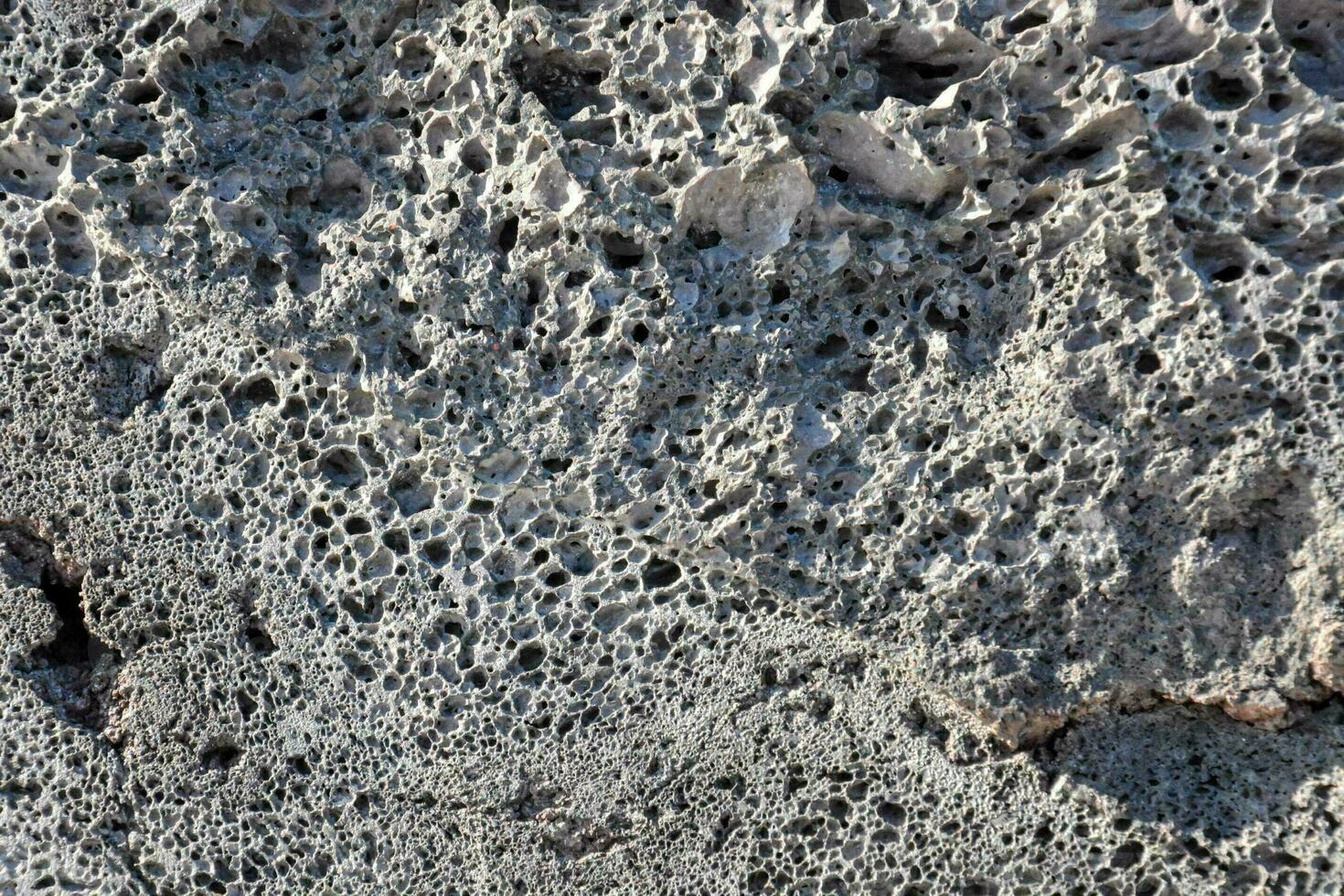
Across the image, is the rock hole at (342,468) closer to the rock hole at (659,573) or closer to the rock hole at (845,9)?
the rock hole at (659,573)

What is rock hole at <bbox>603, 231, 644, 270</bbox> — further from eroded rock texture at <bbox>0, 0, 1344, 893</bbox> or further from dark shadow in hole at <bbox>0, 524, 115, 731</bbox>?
dark shadow in hole at <bbox>0, 524, 115, 731</bbox>

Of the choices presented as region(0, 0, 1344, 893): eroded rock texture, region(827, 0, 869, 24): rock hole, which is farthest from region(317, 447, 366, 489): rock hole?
region(827, 0, 869, 24): rock hole

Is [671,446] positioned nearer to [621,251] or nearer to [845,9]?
[621,251]

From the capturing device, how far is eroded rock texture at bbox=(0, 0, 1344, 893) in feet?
7.34

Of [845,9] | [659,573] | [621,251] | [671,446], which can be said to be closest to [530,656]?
[659,573]

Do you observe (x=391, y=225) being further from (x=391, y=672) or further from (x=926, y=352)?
(x=926, y=352)

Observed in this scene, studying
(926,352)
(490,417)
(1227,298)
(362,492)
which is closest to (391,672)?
(362,492)

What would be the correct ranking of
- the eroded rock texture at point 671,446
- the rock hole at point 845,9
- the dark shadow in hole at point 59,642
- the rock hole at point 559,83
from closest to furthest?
1. the eroded rock texture at point 671,446
2. the rock hole at point 845,9
3. the rock hole at point 559,83
4. the dark shadow in hole at point 59,642

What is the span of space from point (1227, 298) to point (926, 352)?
0.53 metres

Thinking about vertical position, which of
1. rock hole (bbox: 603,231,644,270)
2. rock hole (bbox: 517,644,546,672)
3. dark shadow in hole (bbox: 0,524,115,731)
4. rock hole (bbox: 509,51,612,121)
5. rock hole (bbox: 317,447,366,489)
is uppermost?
rock hole (bbox: 509,51,612,121)

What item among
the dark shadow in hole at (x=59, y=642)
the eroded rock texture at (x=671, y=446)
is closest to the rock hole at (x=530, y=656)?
the eroded rock texture at (x=671, y=446)

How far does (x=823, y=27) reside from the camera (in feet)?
7.84

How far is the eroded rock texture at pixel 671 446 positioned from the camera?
2.24 meters

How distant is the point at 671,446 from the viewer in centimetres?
249
